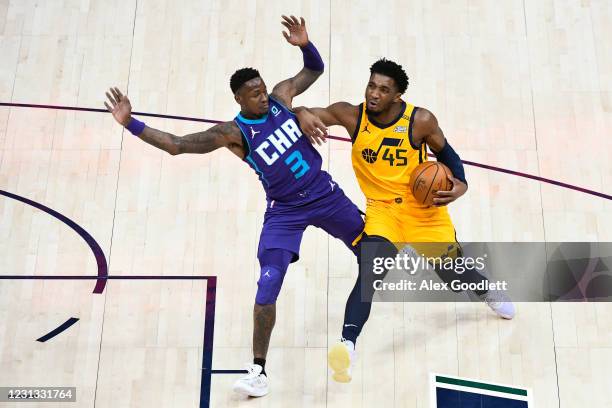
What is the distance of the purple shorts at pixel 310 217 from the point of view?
606cm

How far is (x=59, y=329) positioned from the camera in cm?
684

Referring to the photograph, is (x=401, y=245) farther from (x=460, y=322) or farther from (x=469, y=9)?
(x=469, y=9)

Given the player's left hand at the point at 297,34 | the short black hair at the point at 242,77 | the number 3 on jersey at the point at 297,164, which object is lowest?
the number 3 on jersey at the point at 297,164

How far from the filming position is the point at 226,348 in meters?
6.68

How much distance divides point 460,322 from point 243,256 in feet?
6.25

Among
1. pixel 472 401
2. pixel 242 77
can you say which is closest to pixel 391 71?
pixel 242 77

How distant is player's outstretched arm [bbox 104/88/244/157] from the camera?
5.74m

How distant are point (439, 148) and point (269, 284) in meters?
1.58

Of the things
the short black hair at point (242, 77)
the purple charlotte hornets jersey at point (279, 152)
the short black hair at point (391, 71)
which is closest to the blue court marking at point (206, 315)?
the purple charlotte hornets jersey at point (279, 152)

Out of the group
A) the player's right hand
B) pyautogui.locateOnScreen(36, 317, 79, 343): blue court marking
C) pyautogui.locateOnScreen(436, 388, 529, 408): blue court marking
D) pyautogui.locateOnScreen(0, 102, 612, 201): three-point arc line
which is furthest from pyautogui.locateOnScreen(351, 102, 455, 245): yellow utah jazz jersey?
pyautogui.locateOnScreen(36, 317, 79, 343): blue court marking

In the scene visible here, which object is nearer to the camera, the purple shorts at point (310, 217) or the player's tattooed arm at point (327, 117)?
the player's tattooed arm at point (327, 117)

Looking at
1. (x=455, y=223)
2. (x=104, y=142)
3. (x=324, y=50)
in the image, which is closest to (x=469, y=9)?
(x=324, y=50)

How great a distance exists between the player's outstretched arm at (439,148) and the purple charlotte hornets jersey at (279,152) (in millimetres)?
789

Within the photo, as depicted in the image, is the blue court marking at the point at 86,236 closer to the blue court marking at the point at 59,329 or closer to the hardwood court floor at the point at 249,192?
the hardwood court floor at the point at 249,192
